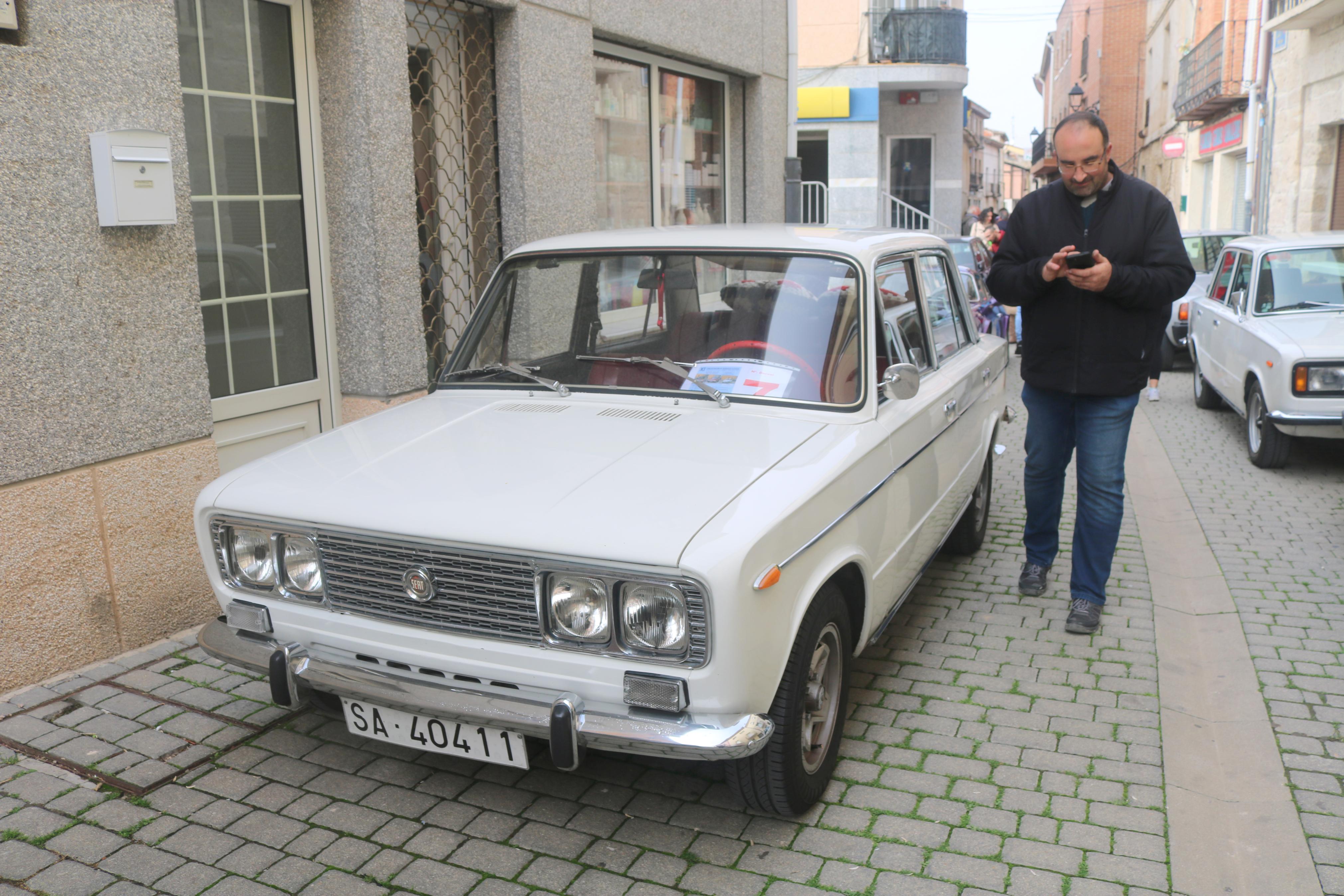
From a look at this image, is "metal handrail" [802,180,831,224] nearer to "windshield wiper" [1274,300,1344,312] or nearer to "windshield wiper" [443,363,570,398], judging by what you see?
"windshield wiper" [1274,300,1344,312]

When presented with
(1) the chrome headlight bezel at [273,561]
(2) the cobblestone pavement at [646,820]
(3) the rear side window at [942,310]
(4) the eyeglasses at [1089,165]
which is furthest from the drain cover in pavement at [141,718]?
(4) the eyeglasses at [1089,165]

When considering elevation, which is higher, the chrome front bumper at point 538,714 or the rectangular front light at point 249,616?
the rectangular front light at point 249,616

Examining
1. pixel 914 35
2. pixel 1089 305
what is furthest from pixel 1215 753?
pixel 914 35

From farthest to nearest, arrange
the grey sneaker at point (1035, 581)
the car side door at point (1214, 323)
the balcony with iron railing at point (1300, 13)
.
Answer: the balcony with iron railing at point (1300, 13) < the car side door at point (1214, 323) < the grey sneaker at point (1035, 581)

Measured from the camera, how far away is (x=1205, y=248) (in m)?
14.1

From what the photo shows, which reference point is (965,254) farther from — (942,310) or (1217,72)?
(1217,72)

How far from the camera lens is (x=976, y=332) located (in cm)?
601

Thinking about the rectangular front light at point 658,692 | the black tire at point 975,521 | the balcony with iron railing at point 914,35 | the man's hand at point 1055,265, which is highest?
the balcony with iron railing at point 914,35

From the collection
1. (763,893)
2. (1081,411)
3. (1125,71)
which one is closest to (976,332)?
(1081,411)

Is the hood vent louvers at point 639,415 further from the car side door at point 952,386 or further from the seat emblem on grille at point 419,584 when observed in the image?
the car side door at point 952,386

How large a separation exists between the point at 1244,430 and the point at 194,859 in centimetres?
880

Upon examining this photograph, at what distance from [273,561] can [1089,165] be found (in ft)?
11.5

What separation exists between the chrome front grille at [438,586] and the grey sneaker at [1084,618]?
2926mm

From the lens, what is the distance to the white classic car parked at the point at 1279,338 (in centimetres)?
764
